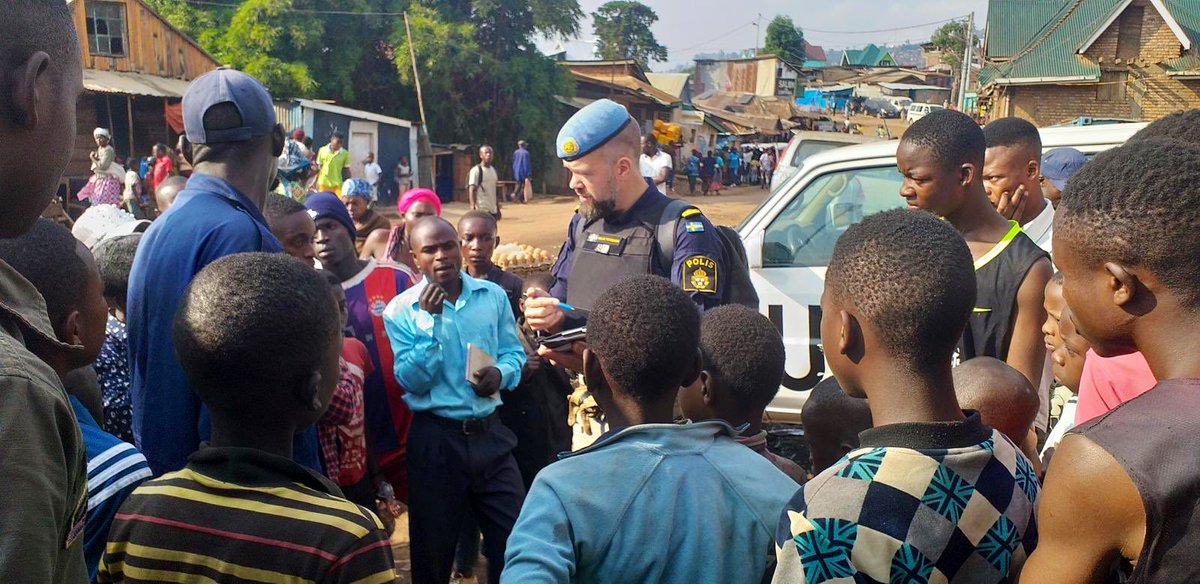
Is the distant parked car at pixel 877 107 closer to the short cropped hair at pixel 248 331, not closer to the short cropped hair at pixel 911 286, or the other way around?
the short cropped hair at pixel 911 286

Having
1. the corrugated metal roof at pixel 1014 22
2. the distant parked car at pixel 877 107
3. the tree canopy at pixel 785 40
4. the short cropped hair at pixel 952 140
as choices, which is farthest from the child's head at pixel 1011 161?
the tree canopy at pixel 785 40

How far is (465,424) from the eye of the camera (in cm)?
343

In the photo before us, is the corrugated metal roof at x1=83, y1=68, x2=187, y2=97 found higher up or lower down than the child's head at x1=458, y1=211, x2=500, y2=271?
higher up

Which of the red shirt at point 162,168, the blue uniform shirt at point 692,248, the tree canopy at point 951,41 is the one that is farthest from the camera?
the tree canopy at point 951,41

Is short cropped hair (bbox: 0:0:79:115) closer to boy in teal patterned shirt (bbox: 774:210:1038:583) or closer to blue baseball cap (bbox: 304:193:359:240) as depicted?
boy in teal patterned shirt (bbox: 774:210:1038:583)

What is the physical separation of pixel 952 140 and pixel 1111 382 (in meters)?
1.23

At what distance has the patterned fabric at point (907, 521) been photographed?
1.50 m

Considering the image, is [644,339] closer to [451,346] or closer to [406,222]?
[451,346]

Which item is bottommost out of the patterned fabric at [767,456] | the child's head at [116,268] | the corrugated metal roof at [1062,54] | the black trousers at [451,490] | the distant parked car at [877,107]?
the black trousers at [451,490]

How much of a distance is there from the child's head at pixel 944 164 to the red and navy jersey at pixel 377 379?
7.16 ft

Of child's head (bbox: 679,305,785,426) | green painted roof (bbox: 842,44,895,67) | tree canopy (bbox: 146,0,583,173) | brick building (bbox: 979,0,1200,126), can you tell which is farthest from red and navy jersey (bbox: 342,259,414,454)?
green painted roof (bbox: 842,44,895,67)

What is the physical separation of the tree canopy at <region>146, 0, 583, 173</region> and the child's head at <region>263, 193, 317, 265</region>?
20.3 m

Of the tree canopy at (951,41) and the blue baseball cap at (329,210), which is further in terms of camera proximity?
the tree canopy at (951,41)

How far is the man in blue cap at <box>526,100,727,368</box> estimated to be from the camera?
3221 mm
